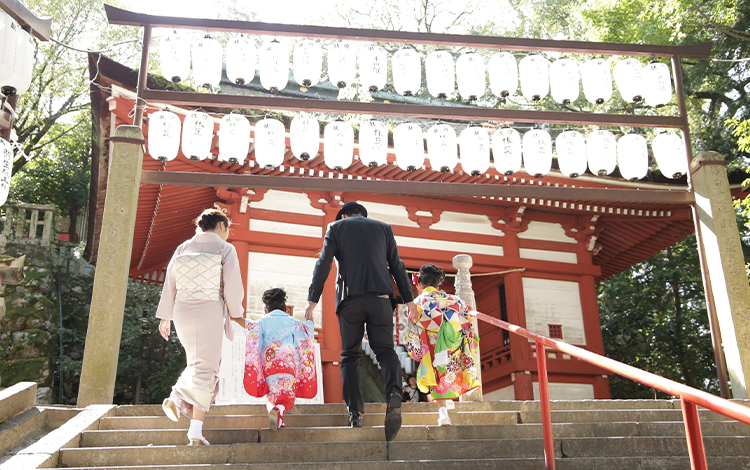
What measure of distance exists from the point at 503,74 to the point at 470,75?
42 cm

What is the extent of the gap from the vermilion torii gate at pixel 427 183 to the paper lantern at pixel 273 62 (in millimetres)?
367

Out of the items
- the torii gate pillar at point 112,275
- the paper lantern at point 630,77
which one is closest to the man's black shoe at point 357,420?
the torii gate pillar at point 112,275

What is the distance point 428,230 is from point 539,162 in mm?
3267

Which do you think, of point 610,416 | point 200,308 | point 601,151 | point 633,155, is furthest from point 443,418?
point 633,155

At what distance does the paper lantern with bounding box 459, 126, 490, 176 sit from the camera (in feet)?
24.8

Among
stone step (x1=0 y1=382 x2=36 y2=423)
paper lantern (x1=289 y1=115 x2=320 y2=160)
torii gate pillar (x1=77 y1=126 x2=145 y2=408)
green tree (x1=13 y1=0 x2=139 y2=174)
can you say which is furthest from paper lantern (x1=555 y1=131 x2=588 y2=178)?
green tree (x1=13 y1=0 x2=139 y2=174)

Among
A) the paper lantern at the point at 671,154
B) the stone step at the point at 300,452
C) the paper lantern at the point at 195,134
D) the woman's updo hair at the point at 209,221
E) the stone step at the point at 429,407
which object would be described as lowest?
the stone step at the point at 300,452

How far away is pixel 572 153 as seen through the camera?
25.0ft

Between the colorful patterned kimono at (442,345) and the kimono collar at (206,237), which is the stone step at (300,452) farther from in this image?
the kimono collar at (206,237)

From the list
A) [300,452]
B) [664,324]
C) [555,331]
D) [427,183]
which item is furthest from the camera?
[664,324]

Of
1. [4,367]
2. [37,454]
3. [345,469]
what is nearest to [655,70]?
[345,469]

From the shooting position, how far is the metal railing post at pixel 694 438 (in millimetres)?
2459

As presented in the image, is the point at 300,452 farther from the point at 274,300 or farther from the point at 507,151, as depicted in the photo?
the point at 507,151

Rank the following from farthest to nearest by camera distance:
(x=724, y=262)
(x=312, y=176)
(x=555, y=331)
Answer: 1. (x=555, y=331)
2. (x=312, y=176)
3. (x=724, y=262)
